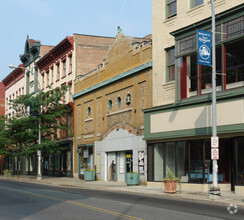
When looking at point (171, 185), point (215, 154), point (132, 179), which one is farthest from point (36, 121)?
point (215, 154)

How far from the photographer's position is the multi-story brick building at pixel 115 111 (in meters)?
31.2

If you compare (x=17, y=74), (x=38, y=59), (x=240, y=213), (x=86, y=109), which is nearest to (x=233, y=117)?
(x=240, y=213)

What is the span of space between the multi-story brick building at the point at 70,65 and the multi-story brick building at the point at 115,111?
203 cm

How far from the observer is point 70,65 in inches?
1858

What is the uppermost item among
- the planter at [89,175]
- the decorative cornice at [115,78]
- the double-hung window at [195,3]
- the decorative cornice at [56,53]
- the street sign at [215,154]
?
the decorative cornice at [56,53]

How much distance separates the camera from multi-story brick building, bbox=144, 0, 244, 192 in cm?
2139

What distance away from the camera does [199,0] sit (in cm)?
2516

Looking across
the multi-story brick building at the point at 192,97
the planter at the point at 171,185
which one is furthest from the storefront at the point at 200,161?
the planter at the point at 171,185

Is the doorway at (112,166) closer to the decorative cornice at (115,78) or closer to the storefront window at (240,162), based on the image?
the decorative cornice at (115,78)

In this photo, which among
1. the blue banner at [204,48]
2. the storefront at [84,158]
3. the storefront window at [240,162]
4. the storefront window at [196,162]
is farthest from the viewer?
the storefront at [84,158]

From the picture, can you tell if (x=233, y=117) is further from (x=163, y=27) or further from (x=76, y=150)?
(x=76, y=150)

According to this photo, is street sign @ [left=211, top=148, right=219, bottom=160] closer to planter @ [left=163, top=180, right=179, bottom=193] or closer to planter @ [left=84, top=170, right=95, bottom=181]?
planter @ [left=163, top=180, right=179, bottom=193]

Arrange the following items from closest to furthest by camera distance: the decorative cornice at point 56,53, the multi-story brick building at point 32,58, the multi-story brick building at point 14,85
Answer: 1. the decorative cornice at point 56,53
2. the multi-story brick building at point 32,58
3. the multi-story brick building at point 14,85

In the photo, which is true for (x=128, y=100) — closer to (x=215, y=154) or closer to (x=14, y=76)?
(x=215, y=154)
